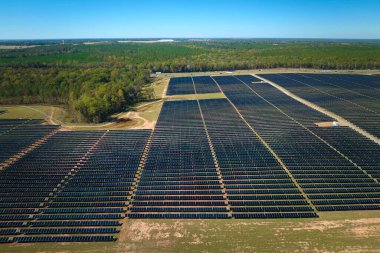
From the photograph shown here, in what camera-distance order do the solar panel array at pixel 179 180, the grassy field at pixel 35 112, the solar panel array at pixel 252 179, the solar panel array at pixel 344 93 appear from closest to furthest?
the solar panel array at pixel 252 179 < the solar panel array at pixel 179 180 < the solar panel array at pixel 344 93 < the grassy field at pixel 35 112

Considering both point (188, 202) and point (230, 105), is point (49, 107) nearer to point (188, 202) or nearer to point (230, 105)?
point (230, 105)

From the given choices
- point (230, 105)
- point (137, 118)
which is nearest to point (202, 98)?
point (230, 105)

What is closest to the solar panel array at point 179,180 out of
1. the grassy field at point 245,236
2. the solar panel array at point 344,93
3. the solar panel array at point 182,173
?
the solar panel array at point 182,173

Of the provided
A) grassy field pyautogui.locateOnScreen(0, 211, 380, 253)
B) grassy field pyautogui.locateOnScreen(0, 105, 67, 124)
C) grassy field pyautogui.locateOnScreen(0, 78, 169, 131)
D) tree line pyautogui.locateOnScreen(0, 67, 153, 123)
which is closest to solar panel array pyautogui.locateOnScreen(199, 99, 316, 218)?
grassy field pyautogui.locateOnScreen(0, 211, 380, 253)

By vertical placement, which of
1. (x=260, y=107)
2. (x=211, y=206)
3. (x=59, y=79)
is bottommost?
(x=211, y=206)

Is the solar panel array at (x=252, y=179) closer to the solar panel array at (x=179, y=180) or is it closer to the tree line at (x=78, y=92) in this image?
the solar panel array at (x=179, y=180)

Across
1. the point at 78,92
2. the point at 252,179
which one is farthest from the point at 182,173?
the point at 78,92
